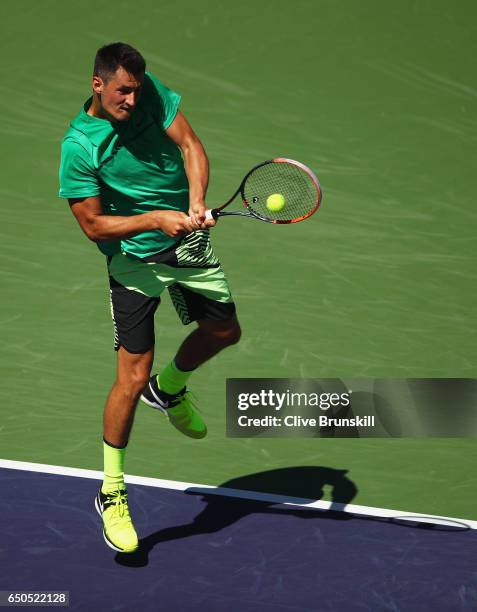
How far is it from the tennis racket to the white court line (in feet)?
5.20

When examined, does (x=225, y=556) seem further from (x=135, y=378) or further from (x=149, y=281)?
(x=149, y=281)

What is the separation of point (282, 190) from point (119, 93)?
1114 mm

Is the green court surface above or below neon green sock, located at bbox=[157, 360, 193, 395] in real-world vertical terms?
above

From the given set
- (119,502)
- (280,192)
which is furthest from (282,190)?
(119,502)

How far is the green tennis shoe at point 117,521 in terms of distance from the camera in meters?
5.79

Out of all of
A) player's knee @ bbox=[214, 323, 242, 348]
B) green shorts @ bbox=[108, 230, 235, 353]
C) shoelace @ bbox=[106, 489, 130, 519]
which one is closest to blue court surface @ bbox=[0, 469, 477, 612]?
shoelace @ bbox=[106, 489, 130, 519]

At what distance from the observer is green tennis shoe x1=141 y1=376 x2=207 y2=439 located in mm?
6785

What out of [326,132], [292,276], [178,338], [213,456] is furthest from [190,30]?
[213,456]

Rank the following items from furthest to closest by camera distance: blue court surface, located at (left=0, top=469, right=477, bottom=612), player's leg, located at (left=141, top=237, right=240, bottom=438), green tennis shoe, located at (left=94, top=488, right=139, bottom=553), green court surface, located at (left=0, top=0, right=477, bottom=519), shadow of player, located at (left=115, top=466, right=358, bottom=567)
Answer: green court surface, located at (left=0, top=0, right=477, bottom=519) < player's leg, located at (left=141, top=237, right=240, bottom=438) < shadow of player, located at (left=115, top=466, right=358, bottom=567) < green tennis shoe, located at (left=94, top=488, right=139, bottom=553) < blue court surface, located at (left=0, top=469, right=477, bottom=612)

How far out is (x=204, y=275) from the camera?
6242 mm

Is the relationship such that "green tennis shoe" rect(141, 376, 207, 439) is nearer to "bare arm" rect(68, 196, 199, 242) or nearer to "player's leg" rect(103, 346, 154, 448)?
"player's leg" rect(103, 346, 154, 448)

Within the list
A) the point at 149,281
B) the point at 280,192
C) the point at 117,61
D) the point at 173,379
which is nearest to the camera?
the point at 117,61

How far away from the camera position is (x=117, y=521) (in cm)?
587

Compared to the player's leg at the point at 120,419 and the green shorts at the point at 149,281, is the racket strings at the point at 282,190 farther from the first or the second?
the player's leg at the point at 120,419
